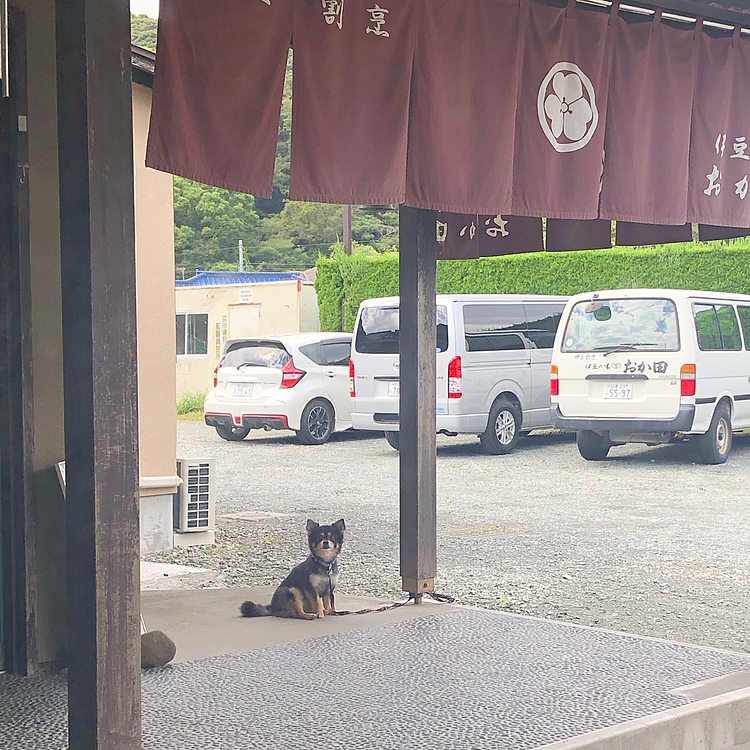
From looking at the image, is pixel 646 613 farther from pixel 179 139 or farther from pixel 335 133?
pixel 179 139

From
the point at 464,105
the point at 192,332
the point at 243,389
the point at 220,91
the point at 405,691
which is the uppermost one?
the point at 464,105

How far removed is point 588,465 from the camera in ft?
44.9

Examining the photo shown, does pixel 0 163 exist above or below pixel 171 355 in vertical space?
above

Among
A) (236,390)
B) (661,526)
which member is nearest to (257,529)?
(661,526)

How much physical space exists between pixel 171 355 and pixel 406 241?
9.30 ft

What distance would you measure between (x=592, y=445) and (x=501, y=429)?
141 cm

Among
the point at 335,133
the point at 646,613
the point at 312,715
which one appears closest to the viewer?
the point at 312,715

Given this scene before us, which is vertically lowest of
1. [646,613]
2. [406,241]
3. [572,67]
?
[646,613]

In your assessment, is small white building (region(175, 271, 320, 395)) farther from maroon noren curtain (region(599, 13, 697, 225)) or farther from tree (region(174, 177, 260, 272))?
maroon noren curtain (region(599, 13, 697, 225))

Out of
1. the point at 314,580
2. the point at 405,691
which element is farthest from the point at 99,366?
the point at 314,580

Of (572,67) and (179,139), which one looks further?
(572,67)

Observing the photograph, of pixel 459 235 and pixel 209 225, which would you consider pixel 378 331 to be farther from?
pixel 209 225

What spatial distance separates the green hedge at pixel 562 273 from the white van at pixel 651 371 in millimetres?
3592

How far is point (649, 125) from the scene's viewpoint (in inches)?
223
